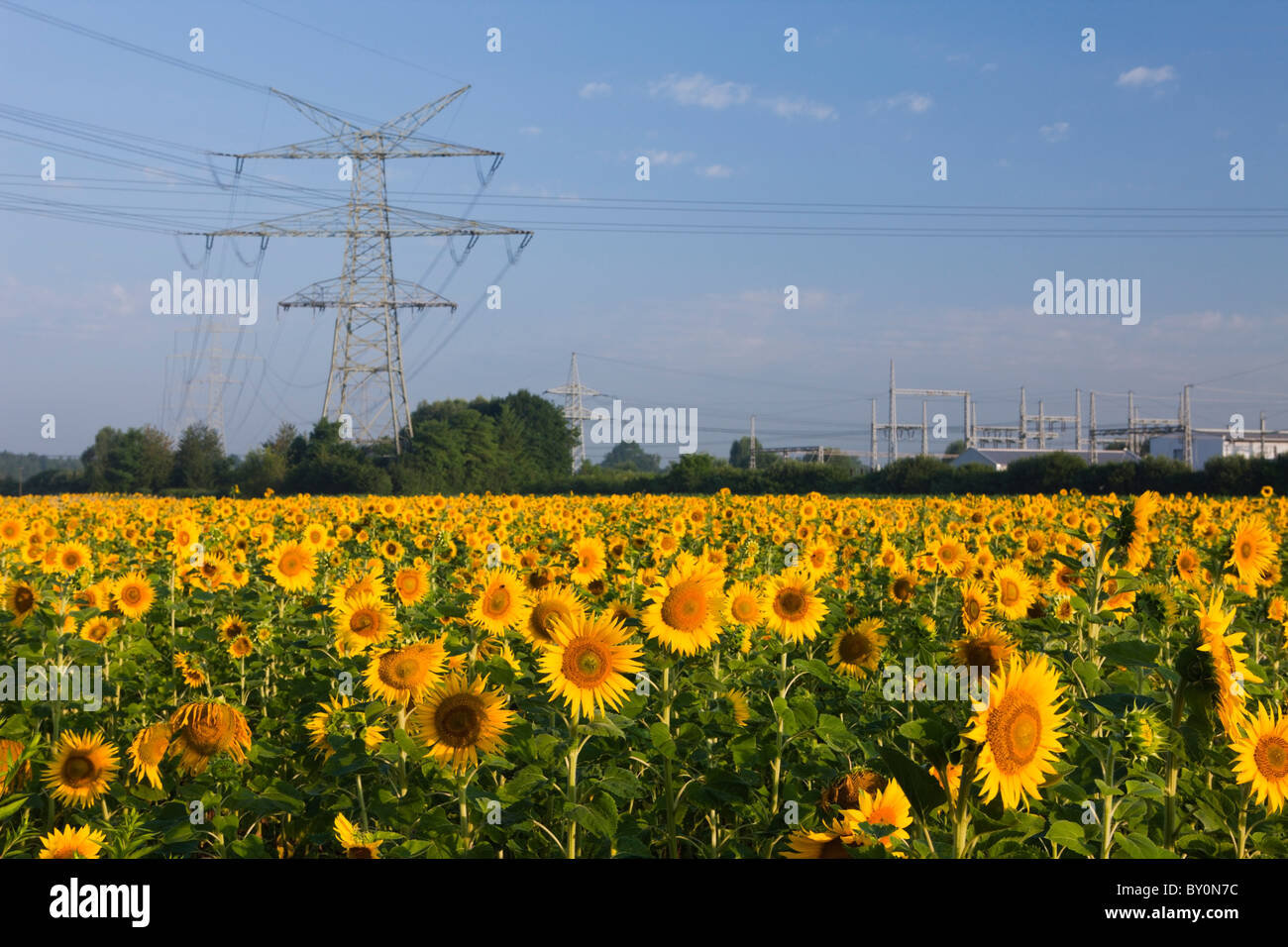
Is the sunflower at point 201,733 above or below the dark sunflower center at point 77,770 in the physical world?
above

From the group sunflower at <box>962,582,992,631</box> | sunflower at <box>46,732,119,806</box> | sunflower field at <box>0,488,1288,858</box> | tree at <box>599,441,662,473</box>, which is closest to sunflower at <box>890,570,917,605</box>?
sunflower field at <box>0,488,1288,858</box>

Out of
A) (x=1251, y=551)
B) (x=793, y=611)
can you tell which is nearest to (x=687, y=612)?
(x=793, y=611)

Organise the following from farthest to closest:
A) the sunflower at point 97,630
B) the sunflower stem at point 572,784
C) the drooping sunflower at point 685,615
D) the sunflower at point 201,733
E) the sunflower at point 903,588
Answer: the sunflower at point 903,588 → the sunflower at point 97,630 → the drooping sunflower at point 685,615 → the sunflower at point 201,733 → the sunflower stem at point 572,784

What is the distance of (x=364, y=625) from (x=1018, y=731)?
2.88 m

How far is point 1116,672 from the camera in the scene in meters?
3.92

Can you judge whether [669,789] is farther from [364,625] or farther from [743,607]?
[364,625]

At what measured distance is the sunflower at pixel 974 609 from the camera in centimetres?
473

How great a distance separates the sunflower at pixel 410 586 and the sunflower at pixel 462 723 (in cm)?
211

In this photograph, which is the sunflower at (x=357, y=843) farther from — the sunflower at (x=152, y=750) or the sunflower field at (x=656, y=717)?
the sunflower at (x=152, y=750)

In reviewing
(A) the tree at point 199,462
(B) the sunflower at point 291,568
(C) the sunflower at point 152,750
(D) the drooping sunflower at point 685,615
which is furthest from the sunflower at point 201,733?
(A) the tree at point 199,462

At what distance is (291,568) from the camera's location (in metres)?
6.70
